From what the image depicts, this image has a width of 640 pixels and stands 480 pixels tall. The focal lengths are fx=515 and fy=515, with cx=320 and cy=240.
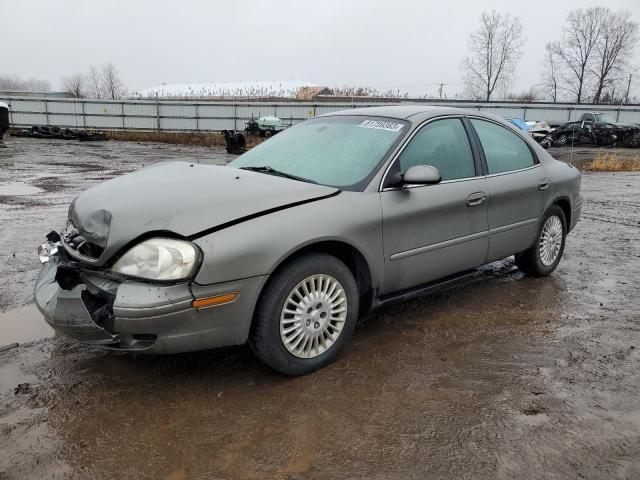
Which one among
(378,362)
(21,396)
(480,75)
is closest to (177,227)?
(21,396)

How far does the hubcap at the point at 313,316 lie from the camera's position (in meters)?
2.94

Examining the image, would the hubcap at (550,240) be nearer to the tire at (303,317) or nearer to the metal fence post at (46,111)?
the tire at (303,317)

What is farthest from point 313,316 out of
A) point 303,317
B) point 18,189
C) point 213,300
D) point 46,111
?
point 46,111

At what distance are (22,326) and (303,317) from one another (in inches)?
86.2

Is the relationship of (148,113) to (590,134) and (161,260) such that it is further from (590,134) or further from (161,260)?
(161,260)

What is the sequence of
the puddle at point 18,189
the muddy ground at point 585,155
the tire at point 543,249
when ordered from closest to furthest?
the tire at point 543,249 < the puddle at point 18,189 < the muddy ground at point 585,155

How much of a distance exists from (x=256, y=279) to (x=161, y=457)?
37.4 inches

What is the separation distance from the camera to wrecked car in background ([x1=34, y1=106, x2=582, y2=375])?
2.60 m

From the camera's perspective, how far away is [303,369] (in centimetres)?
302

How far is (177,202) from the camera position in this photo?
2818mm

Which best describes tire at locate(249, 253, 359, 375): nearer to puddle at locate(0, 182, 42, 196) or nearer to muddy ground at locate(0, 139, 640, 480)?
muddy ground at locate(0, 139, 640, 480)

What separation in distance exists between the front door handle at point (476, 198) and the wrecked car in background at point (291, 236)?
1cm

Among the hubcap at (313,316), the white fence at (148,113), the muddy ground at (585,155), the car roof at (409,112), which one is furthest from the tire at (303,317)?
the white fence at (148,113)

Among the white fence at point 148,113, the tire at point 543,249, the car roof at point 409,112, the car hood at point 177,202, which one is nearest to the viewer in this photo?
the car hood at point 177,202
